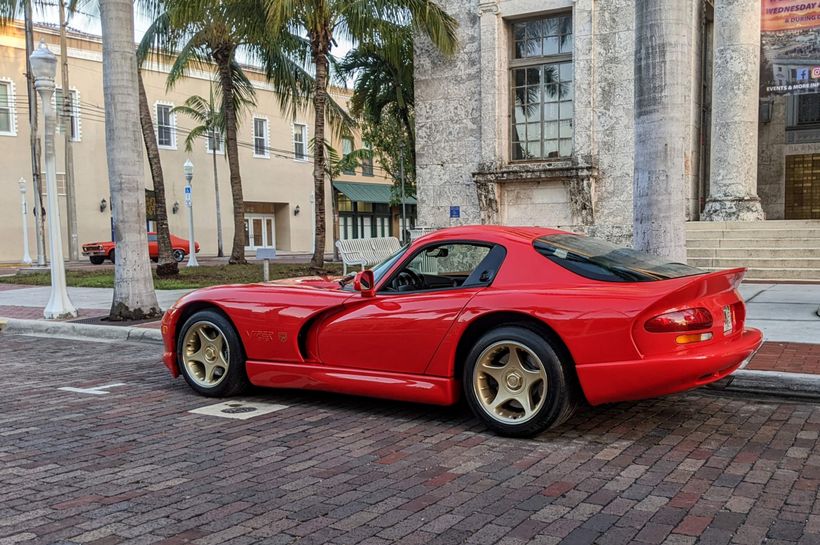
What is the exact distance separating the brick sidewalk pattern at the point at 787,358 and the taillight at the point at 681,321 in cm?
209

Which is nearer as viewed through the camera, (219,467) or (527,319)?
(219,467)

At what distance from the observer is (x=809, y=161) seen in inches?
852

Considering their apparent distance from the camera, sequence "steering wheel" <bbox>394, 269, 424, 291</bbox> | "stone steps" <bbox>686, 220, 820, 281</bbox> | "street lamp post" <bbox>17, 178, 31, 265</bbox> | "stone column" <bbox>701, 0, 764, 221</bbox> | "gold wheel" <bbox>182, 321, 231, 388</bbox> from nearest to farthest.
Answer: "steering wheel" <bbox>394, 269, 424, 291</bbox> → "gold wheel" <bbox>182, 321, 231, 388</bbox> → "stone steps" <bbox>686, 220, 820, 281</bbox> → "stone column" <bbox>701, 0, 764, 221</bbox> → "street lamp post" <bbox>17, 178, 31, 265</bbox>

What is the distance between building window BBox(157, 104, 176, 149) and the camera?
121 ft

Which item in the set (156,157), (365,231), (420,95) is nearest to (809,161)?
(420,95)

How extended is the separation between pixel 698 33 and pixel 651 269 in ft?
48.3

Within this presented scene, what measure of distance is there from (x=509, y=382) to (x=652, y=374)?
881mm

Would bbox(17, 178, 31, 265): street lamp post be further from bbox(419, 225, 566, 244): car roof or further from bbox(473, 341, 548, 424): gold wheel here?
bbox(473, 341, 548, 424): gold wheel

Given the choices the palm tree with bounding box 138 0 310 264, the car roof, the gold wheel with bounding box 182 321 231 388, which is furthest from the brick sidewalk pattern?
the palm tree with bounding box 138 0 310 264

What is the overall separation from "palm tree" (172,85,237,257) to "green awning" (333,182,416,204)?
8523 millimetres

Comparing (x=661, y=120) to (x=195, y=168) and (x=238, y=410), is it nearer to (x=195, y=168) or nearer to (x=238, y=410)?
(x=238, y=410)

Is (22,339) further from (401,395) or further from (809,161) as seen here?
(809,161)

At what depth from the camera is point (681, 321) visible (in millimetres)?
4344

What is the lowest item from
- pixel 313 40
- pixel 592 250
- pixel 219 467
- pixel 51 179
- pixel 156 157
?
pixel 219 467
